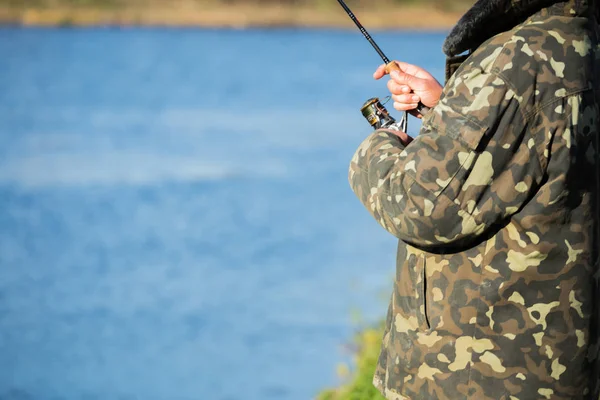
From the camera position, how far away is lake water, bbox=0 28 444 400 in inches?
232

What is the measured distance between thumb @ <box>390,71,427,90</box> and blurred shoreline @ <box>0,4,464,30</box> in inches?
691

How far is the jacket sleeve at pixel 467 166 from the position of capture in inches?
64.5

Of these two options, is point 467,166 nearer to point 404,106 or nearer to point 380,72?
point 404,106

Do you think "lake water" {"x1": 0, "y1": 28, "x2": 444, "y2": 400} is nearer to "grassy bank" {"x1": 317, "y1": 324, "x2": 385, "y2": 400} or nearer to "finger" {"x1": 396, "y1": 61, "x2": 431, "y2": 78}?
"grassy bank" {"x1": 317, "y1": 324, "x2": 385, "y2": 400}

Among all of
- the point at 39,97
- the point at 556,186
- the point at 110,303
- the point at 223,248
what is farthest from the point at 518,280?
the point at 39,97

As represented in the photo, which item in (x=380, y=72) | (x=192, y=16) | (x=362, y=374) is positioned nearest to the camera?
(x=380, y=72)

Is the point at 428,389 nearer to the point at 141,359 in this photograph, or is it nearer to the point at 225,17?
the point at 141,359

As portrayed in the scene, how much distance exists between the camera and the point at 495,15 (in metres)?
1.74

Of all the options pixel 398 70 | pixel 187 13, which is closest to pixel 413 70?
pixel 398 70

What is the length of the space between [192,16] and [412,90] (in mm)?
20318

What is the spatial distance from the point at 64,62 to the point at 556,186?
2001cm

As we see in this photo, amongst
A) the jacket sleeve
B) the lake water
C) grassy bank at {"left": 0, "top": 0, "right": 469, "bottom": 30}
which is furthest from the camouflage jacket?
grassy bank at {"left": 0, "top": 0, "right": 469, "bottom": 30}

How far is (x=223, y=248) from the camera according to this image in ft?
28.3

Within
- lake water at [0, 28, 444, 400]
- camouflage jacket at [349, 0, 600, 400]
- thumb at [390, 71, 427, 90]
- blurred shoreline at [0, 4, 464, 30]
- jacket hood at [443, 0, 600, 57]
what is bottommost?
lake water at [0, 28, 444, 400]
